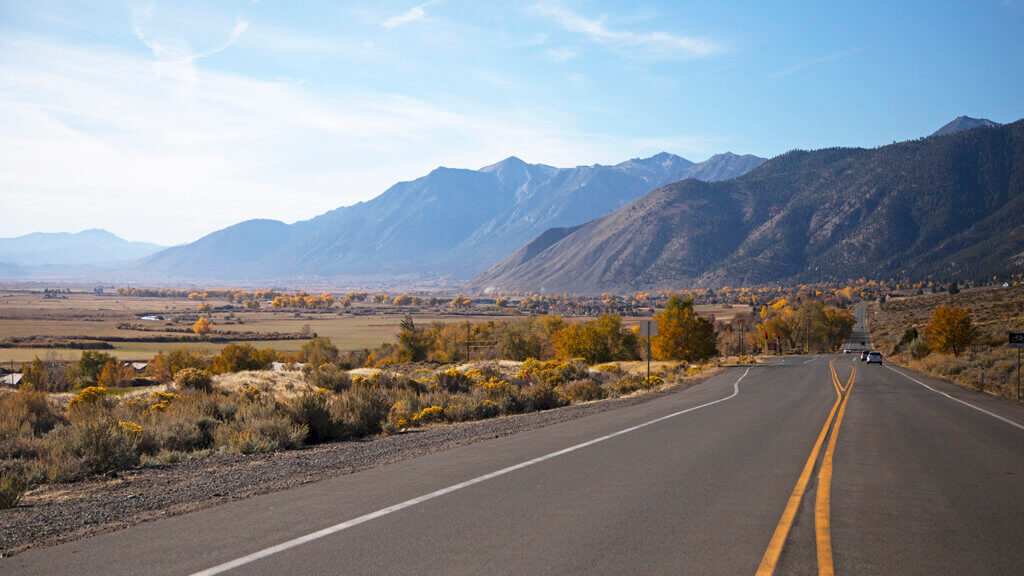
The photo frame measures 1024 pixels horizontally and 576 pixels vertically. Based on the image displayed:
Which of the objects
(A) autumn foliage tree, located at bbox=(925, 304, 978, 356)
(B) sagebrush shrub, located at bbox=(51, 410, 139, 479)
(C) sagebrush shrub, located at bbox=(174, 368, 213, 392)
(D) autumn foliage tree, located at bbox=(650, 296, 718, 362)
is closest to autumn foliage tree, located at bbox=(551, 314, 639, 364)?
(D) autumn foliage tree, located at bbox=(650, 296, 718, 362)

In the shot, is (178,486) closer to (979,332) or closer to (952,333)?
(952,333)

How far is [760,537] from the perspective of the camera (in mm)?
5863

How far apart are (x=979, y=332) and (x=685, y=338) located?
75.7ft

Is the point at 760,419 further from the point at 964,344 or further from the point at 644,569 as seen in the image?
the point at 964,344

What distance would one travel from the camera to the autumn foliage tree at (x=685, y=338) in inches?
2391

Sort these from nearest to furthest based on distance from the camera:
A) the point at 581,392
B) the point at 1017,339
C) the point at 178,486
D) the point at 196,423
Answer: the point at 178,486
the point at 196,423
the point at 581,392
the point at 1017,339

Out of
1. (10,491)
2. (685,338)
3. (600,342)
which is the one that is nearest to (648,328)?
(10,491)

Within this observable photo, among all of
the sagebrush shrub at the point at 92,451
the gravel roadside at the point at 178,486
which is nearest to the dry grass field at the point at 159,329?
the sagebrush shrub at the point at 92,451

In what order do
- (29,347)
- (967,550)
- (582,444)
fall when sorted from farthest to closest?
1. (29,347)
2. (582,444)
3. (967,550)

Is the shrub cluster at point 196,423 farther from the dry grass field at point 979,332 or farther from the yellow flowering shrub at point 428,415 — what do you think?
the dry grass field at point 979,332

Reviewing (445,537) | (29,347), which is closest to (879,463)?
(445,537)

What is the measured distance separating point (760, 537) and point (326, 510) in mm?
Result: 4250

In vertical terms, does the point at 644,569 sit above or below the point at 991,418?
above

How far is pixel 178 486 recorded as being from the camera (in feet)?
27.9
